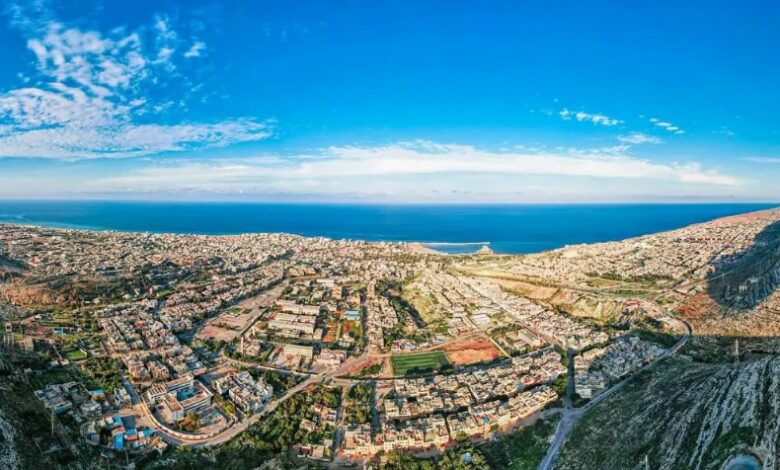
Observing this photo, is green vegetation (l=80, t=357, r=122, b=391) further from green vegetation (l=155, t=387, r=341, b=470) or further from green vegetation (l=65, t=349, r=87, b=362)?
green vegetation (l=155, t=387, r=341, b=470)

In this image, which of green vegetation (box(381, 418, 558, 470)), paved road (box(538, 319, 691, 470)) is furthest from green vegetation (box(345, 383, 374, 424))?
paved road (box(538, 319, 691, 470))

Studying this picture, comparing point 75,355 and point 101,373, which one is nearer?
point 101,373

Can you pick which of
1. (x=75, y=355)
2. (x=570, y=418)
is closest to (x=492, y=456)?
(x=570, y=418)

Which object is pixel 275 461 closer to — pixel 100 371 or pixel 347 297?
pixel 100 371

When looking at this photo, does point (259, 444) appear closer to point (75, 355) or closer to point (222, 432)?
point (222, 432)

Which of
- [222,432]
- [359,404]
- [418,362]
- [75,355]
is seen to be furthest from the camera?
[418,362]

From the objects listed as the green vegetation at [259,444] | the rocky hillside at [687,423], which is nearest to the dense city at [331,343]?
the green vegetation at [259,444]
